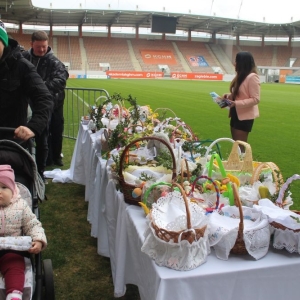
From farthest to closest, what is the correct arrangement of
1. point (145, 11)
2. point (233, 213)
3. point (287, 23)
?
point (287, 23)
point (145, 11)
point (233, 213)

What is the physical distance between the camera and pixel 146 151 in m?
3.12

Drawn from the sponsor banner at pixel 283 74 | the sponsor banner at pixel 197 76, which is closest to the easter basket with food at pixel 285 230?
the sponsor banner at pixel 197 76

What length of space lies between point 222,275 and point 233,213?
0.41 metres

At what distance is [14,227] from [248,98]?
3.41 m

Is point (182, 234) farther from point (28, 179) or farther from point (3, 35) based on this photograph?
point (3, 35)

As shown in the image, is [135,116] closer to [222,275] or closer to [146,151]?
[146,151]

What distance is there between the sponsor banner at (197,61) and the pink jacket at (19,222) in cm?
5355

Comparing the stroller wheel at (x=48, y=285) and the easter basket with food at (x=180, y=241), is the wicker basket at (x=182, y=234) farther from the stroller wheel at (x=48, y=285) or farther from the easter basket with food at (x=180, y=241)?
the stroller wheel at (x=48, y=285)

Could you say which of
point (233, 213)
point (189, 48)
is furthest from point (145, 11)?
point (233, 213)

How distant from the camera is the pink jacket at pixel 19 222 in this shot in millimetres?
2139

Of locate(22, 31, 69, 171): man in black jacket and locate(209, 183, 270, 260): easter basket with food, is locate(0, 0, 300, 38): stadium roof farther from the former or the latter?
locate(209, 183, 270, 260): easter basket with food

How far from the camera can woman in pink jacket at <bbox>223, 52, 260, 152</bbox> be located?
466cm

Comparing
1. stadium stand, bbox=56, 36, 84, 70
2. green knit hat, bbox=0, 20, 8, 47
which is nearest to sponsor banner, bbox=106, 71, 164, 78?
stadium stand, bbox=56, 36, 84, 70

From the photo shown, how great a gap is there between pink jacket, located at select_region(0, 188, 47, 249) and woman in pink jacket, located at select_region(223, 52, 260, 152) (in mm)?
3111
